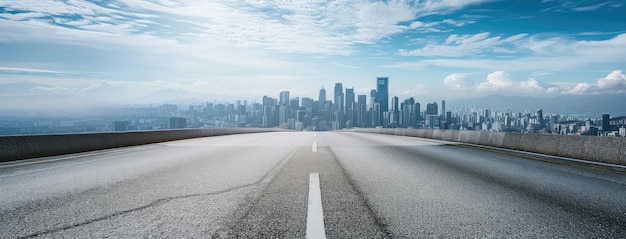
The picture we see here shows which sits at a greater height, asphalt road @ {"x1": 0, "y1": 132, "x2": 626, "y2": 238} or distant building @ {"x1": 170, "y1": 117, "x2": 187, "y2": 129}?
asphalt road @ {"x1": 0, "y1": 132, "x2": 626, "y2": 238}

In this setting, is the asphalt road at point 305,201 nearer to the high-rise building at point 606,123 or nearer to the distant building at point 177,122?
the high-rise building at point 606,123

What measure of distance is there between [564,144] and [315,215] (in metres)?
10.5

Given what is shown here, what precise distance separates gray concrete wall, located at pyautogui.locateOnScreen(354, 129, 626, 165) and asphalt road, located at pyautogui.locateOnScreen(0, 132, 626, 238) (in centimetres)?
150

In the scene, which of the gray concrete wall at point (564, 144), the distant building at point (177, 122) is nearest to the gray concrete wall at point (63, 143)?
the gray concrete wall at point (564, 144)

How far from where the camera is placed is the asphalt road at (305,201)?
12.4ft

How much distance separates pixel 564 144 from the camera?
469 inches

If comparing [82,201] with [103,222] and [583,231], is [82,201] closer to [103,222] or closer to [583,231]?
[103,222]

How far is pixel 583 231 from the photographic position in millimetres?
3766

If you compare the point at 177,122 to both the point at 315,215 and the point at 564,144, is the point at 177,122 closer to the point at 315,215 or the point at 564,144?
the point at 564,144

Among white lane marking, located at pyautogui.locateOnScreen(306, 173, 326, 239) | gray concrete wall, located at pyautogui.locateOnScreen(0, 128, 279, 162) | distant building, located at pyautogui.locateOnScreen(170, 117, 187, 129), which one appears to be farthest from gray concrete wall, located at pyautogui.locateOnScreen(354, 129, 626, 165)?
distant building, located at pyautogui.locateOnScreen(170, 117, 187, 129)

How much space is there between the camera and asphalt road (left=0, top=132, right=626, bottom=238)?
3.79 metres

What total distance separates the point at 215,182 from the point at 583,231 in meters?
5.06

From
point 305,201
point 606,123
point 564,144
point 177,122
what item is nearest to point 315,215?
point 305,201

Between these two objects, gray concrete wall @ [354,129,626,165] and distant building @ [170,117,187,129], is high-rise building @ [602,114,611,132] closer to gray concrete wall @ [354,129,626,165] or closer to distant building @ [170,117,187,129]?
gray concrete wall @ [354,129,626,165]
